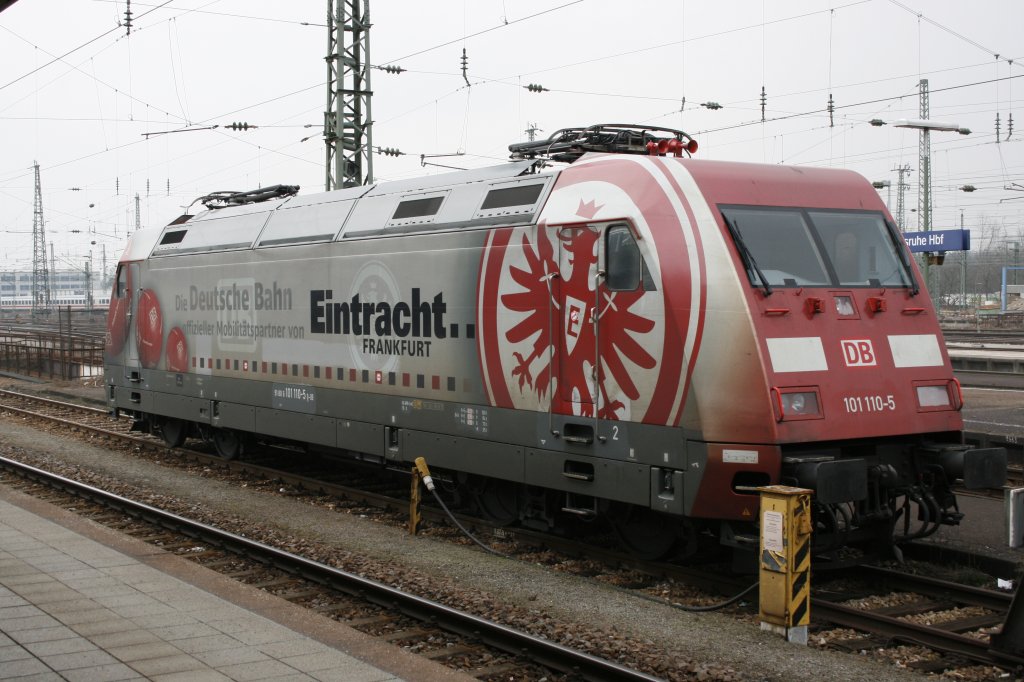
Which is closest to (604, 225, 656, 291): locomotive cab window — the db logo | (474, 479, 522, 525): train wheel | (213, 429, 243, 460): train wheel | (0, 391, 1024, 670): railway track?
the db logo

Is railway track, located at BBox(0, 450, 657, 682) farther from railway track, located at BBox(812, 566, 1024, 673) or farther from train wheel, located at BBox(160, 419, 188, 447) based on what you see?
Result: train wheel, located at BBox(160, 419, 188, 447)

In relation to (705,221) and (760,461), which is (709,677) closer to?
(760,461)

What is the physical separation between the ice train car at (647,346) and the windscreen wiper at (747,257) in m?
0.02

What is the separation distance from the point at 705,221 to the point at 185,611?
4.95 meters

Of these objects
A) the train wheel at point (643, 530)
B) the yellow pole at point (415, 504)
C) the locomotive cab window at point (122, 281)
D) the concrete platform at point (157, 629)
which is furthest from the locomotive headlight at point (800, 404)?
the locomotive cab window at point (122, 281)

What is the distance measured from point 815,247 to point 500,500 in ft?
13.9

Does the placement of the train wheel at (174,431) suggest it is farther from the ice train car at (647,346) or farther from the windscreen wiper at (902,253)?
the windscreen wiper at (902,253)

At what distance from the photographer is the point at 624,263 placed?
890 cm

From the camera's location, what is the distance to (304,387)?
1349 centimetres

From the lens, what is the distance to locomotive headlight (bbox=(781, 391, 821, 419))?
26.6ft

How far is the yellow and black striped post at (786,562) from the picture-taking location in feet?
24.1

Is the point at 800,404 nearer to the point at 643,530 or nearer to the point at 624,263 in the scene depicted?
the point at 624,263

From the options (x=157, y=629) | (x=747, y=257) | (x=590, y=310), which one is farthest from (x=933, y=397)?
(x=157, y=629)

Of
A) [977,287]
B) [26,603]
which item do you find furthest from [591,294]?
[977,287]
